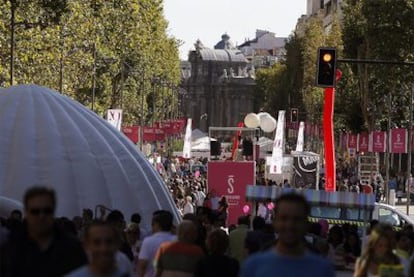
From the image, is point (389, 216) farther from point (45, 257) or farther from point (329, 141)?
point (45, 257)

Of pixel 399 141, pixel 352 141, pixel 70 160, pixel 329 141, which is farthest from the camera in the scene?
pixel 352 141

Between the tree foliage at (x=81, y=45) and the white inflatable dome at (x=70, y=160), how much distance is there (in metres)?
11.7

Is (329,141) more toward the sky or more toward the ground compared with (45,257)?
more toward the sky

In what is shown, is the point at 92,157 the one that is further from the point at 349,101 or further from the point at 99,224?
the point at 349,101

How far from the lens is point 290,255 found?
321 inches

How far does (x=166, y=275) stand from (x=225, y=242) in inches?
28.8

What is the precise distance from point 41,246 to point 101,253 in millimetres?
893

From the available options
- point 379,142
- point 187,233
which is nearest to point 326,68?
point 187,233

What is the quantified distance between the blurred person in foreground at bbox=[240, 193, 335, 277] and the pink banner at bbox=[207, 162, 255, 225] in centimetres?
2613

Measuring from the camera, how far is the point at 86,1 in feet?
159

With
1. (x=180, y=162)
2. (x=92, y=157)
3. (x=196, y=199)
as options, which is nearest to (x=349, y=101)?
(x=180, y=162)

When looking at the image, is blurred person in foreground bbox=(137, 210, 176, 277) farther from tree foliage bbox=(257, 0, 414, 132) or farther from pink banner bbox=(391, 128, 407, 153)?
tree foliage bbox=(257, 0, 414, 132)

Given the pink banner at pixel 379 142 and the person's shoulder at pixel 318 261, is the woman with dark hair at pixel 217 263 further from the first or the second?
the pink banner at pixel 379 142

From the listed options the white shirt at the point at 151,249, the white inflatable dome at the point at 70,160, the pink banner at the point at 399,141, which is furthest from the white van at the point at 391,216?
the pink banner at the point at 399,141
